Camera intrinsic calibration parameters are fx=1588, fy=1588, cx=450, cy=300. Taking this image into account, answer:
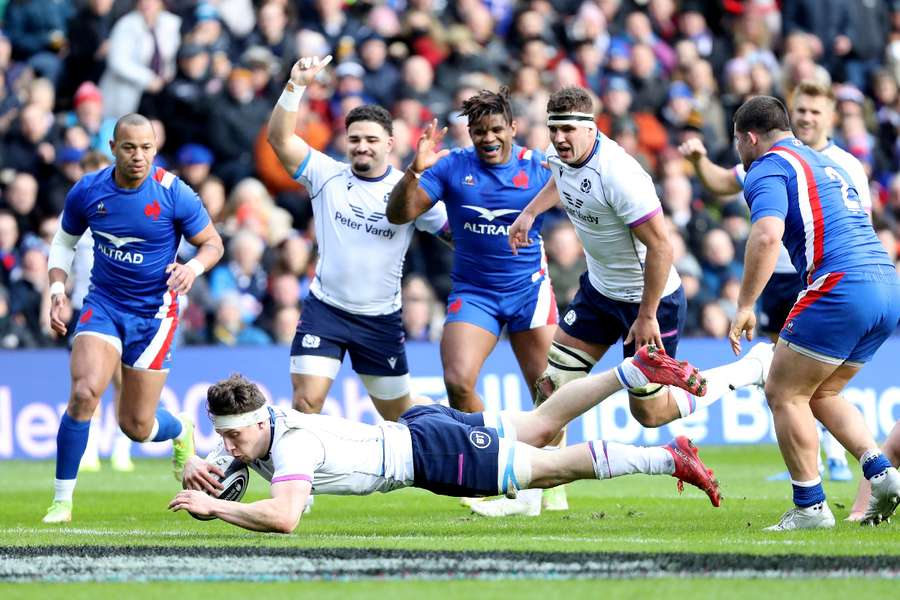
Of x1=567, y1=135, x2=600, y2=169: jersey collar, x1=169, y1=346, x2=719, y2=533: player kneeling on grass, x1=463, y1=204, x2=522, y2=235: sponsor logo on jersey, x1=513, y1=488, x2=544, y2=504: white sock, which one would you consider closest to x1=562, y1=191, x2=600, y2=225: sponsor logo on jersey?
x1=567, y1=135, x2=600, y2=169: jersey collar

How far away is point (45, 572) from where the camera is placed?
7898 mm

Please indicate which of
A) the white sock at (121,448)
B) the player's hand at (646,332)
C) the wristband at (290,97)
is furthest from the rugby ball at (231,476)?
the white sock at (121,448)

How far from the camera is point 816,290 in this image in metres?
9.38

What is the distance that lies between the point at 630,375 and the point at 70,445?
4.11 meters

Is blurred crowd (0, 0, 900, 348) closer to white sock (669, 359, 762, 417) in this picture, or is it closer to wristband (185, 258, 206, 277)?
wristband (185, 258, 206, 277)

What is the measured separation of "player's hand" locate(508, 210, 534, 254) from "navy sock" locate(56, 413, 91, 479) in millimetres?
3311

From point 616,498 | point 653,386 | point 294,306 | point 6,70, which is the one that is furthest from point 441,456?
point 6,70

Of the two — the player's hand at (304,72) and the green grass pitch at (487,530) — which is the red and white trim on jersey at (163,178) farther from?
the green grass pitch at (487,530)

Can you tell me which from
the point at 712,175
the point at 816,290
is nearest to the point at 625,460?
the point at 816,290

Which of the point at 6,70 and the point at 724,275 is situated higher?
the point at 6,70

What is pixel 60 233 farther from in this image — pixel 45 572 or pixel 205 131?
pixel 205 131

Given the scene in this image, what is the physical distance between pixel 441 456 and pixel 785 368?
210 centimetres

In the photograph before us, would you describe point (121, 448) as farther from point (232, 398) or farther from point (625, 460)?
point (625, 460)

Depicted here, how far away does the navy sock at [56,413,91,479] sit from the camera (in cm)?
1121
